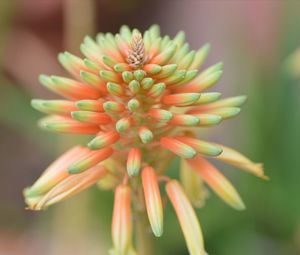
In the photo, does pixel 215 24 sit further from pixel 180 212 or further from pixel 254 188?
pixel 180 212

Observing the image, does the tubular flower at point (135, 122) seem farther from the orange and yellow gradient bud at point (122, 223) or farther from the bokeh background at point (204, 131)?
the bokeh background at point (204, 131)

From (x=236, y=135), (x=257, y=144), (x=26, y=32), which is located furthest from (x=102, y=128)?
(x=26, y=32)

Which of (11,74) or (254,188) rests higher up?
(11,74)

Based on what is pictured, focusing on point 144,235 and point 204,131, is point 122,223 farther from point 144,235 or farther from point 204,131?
point 204,131

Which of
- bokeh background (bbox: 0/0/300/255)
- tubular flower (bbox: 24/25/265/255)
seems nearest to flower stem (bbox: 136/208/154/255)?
tubular flower (bbox: 24/25/265/255)

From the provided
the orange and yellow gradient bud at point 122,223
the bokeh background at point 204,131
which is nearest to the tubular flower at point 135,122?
the orange and yellow gradient bud at point 122,223

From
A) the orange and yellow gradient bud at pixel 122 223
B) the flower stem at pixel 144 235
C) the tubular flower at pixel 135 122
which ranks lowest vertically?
the flower stem at pixel 144 235

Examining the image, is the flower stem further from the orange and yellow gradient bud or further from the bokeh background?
the bokeh background
